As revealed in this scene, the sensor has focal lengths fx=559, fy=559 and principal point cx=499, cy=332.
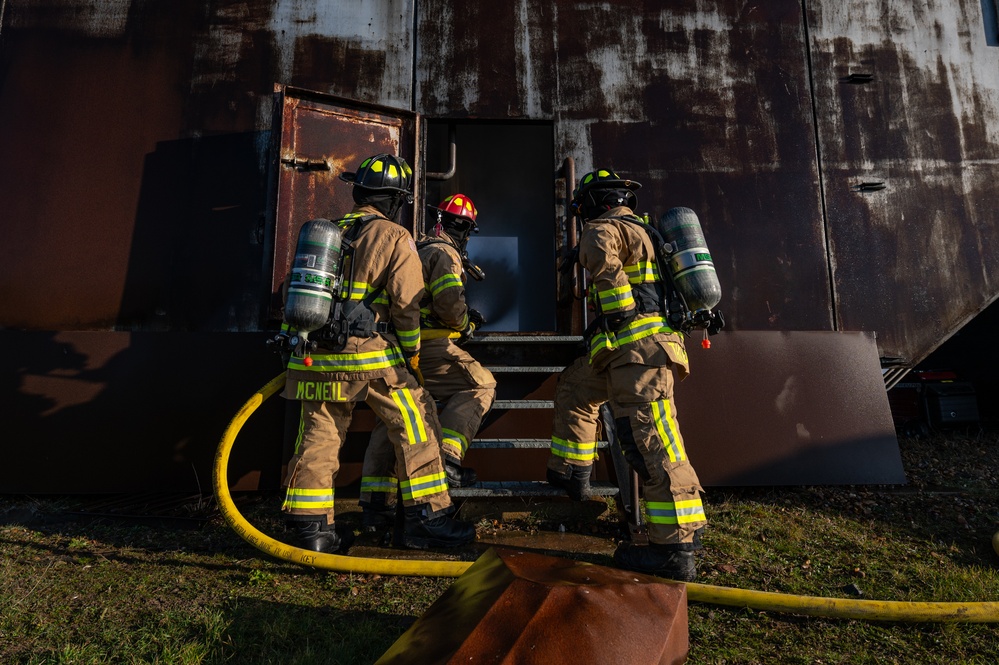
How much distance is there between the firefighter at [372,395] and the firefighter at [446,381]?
1.13 feet

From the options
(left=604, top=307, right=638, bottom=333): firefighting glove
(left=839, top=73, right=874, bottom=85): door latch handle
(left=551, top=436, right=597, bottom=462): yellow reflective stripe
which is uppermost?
(left=839, top=73, right=874, bottom=85): door latch handle

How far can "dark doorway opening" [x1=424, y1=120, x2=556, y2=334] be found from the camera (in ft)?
25.7

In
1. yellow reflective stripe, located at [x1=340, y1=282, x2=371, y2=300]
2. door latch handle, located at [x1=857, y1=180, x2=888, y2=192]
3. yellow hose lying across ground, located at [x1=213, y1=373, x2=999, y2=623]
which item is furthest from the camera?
door latch handle, located at [x1=857, y1=180, x2=888, y2=192]

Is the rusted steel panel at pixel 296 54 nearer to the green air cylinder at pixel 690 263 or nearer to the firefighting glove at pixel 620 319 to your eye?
the green air cylinder at pixel 690 263

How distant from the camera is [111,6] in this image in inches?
197

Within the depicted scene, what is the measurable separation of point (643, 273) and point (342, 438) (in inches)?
76.4

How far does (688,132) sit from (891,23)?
235 cm

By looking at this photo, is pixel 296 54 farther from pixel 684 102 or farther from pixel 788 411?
pixel 788 411

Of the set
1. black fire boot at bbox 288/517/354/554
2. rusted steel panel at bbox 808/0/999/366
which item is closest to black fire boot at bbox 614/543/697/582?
black fire boot at bbox 288/517/354/554

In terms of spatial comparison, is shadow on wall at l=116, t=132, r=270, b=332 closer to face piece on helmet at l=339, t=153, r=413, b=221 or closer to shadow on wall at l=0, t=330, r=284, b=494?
shadow on wall at l=0, t=330, r=284, b=494

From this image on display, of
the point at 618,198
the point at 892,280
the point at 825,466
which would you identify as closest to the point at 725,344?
the point at 825,466

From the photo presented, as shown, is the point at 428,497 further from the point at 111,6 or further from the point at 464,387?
the point at 111,6

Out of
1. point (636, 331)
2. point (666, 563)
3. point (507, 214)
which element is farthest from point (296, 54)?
point (666, 563)

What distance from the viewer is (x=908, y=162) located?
5090 millimetres
